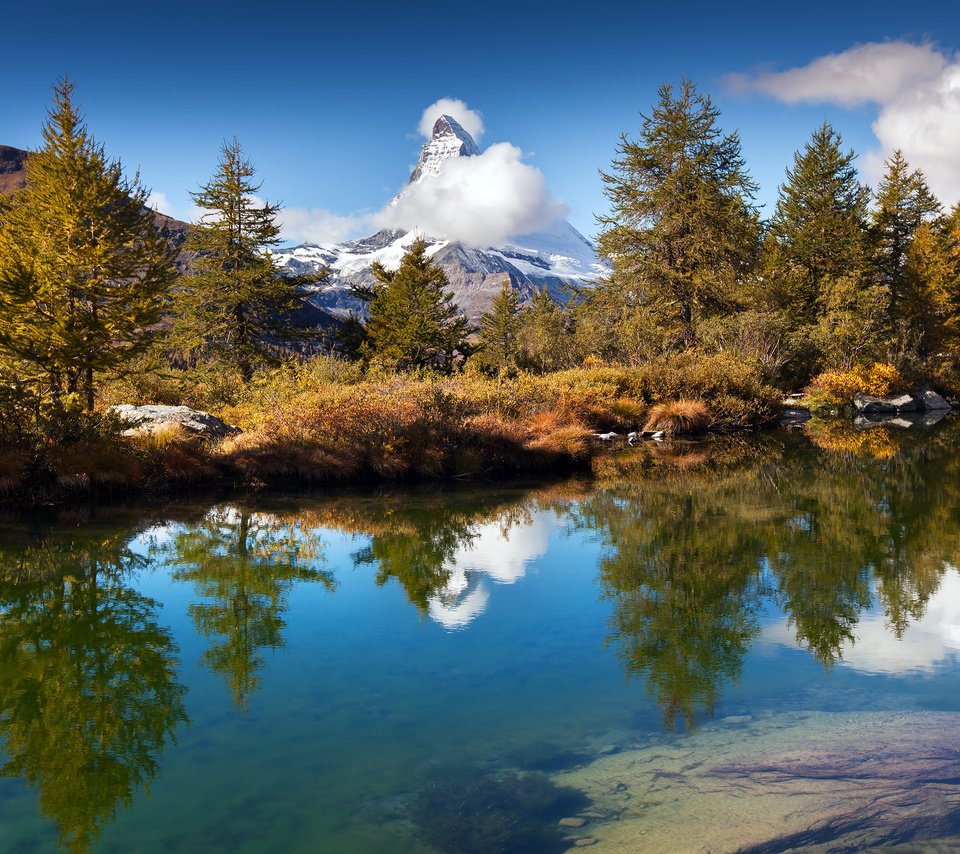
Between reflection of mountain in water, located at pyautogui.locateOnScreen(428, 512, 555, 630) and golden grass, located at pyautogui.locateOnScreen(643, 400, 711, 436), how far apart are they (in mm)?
14812

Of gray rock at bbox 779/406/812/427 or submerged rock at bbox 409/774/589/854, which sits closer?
submerged rock at bbox 409/774/589/854

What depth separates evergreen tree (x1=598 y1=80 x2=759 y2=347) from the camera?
1315 inches

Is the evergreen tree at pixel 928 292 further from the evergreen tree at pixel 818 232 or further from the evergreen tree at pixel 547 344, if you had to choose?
the evergreen tree at pixel 547 344

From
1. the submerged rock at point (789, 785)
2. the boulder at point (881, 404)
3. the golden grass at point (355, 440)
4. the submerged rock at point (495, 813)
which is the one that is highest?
the boulder at point (881, 404)

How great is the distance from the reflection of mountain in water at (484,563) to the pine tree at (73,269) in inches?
405

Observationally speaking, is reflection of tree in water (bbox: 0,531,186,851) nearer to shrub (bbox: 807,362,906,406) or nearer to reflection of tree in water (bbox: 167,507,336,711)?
reflection of tree in water (bbox: 167,507,336,711)

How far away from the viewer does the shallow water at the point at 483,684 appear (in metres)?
4.46

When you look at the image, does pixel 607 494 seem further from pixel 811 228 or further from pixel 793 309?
pixel 811 228

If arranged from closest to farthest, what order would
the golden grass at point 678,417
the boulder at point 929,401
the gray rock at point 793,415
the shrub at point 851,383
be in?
1. the golden grass at point 678,417
2. the gray rock at point 793,415
3. the shrub at point 851,383
4. the boulder at point 929,401

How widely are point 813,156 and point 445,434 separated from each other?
124 feet

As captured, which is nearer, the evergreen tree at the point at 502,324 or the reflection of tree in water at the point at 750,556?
the reflection of tree in water at the point at 750,556

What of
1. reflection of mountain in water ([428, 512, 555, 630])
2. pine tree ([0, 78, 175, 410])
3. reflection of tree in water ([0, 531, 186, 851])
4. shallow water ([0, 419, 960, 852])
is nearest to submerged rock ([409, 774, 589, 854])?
shallow water ([0, 419, 960, 852])

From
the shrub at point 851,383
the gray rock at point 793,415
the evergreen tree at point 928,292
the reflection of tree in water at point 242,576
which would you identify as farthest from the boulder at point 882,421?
the reflection of tree in water at point 242,576

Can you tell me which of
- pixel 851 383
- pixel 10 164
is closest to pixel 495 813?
pixel 851 383
